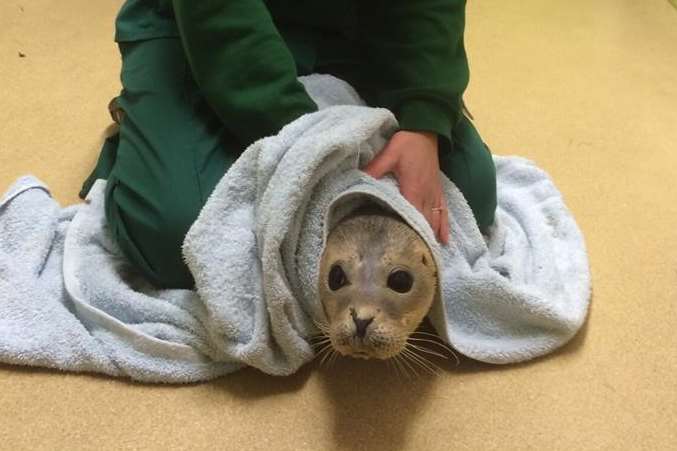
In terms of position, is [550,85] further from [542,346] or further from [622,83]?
[542,346]

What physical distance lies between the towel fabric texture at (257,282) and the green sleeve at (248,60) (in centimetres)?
4

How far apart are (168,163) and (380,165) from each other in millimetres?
242

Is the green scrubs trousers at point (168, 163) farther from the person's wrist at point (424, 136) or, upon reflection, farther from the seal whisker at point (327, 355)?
the seal whisker at point (327, 355)

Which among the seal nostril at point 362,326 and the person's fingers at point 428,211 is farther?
the person's fingers at point 428,211

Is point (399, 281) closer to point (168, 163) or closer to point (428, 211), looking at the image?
point (428, 211)

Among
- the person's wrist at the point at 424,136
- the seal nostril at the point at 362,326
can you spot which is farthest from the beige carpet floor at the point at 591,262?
the person's wrist at the point at 424,136

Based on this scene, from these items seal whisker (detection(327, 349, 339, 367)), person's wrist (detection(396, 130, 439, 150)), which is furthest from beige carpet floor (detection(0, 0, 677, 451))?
person's wrist (detection(396, 130, 439, 150))

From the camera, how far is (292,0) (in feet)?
3.10

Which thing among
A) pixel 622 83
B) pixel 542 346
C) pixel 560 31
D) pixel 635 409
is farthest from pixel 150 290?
pixel 560 31

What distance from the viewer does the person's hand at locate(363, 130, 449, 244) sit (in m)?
0.82

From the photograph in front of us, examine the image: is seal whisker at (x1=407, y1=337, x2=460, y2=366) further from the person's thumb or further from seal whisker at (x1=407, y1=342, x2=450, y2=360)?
the person's thumb

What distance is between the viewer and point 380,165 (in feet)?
2.69

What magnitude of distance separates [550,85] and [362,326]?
0.84 m

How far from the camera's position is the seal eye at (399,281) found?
739 mm
